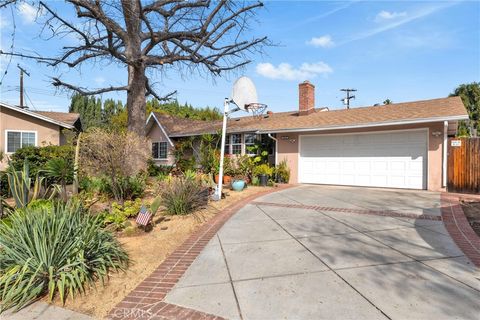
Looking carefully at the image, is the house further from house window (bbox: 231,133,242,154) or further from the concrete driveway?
the concrete driveway

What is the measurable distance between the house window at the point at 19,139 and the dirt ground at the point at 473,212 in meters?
21.0

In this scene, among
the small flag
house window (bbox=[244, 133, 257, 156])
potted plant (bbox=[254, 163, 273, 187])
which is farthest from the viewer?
house window (bbox=[244, 133, 257, 156])

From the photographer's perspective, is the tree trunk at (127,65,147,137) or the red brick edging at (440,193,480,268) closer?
the red brick edging at (440,193,480,268)

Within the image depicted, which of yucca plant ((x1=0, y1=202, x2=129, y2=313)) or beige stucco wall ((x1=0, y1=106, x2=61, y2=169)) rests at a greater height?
beige stucco wall ((x1=0, y1=106, x2=61, y2=169))

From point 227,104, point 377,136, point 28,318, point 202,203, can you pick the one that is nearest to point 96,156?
point 202,203

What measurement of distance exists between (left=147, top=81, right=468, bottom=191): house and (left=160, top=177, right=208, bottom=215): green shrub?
297 inches

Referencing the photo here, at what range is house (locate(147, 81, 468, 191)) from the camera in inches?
440

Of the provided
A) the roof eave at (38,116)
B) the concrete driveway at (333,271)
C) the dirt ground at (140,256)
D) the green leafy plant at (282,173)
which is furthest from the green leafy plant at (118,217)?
the roof eave at (38,116)

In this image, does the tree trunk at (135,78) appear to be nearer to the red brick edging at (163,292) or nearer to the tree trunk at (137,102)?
the tree trunk at (137,102)

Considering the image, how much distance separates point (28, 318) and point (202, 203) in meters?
5.20

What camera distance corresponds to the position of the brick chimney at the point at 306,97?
1745 cm

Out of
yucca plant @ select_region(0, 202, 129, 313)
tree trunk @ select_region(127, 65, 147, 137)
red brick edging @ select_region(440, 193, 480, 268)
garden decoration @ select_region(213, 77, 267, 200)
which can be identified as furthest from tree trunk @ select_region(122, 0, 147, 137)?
red brick edging @ select_region(440, 193, 480, 268)

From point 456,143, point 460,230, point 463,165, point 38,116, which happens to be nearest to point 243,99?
point 460,230

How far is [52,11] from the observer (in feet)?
39.3
